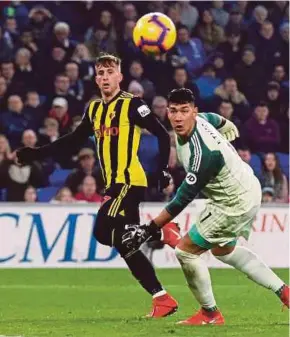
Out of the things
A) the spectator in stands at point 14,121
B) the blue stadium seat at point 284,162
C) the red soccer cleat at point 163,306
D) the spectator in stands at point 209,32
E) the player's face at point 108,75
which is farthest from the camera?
the spectator in stands at point 209,32

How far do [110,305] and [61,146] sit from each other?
1.53m

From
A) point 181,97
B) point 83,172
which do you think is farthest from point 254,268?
point 83,172

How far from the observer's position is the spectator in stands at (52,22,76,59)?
17172 millimetres

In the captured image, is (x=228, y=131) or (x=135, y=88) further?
(x=135, y=88)

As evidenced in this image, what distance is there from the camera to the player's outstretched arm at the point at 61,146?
29.1ft

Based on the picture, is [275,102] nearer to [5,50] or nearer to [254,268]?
[5,50]

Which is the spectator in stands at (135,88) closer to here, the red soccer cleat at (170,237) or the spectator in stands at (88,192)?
the spectator in stands at (88,192)

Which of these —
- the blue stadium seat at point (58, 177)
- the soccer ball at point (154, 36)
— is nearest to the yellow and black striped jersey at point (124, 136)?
the soccer ball at point (154, 36)

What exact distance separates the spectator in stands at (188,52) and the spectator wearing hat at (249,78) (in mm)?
657

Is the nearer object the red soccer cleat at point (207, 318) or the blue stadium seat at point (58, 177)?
the red soccer cleat at point (207, 318)

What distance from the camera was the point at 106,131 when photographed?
863 centimetres

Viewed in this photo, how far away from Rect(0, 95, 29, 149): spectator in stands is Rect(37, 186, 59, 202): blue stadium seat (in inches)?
Result: 37.9

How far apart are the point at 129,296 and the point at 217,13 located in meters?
9.61

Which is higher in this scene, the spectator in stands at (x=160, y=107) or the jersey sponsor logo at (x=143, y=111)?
the jersey sponsor logo at (x=143, y=111)
